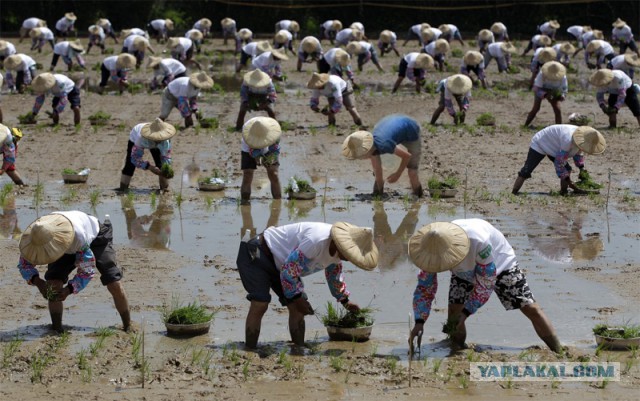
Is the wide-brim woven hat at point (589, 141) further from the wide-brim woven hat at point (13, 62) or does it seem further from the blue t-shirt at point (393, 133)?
the wide-brim woven hat at point (13, 62)

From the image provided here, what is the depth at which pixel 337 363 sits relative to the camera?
26.5ft

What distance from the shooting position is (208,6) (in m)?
41.0

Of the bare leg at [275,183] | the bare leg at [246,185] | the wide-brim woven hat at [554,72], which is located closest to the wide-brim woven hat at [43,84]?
the bare leg at [246,185]

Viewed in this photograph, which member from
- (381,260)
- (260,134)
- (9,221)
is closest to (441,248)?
(381,260)

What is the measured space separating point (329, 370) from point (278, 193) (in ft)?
22.0

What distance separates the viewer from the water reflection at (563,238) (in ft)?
38.8

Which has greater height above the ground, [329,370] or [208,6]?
[208,6]

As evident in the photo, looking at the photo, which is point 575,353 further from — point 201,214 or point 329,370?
point 201,214

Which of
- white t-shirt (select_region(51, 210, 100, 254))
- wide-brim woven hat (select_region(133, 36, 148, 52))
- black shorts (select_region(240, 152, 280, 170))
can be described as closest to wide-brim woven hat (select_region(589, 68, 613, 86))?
black shorts (select_region(240, 152, 280, 170))

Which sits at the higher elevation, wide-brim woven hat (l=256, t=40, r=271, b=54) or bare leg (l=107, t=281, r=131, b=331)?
wide-brim woven hat (l=256, t=40, r=271, b=54)

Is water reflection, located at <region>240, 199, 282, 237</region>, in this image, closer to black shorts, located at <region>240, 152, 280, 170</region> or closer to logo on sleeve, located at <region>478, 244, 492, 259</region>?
black shorts, located at <region>240, 152, 280, 170</region>

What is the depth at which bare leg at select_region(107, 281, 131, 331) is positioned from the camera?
8.91m

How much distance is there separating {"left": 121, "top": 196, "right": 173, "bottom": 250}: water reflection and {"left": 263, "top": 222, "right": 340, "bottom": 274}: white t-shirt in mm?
3847

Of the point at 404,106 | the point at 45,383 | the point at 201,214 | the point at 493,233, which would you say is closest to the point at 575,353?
the point at 493,233
